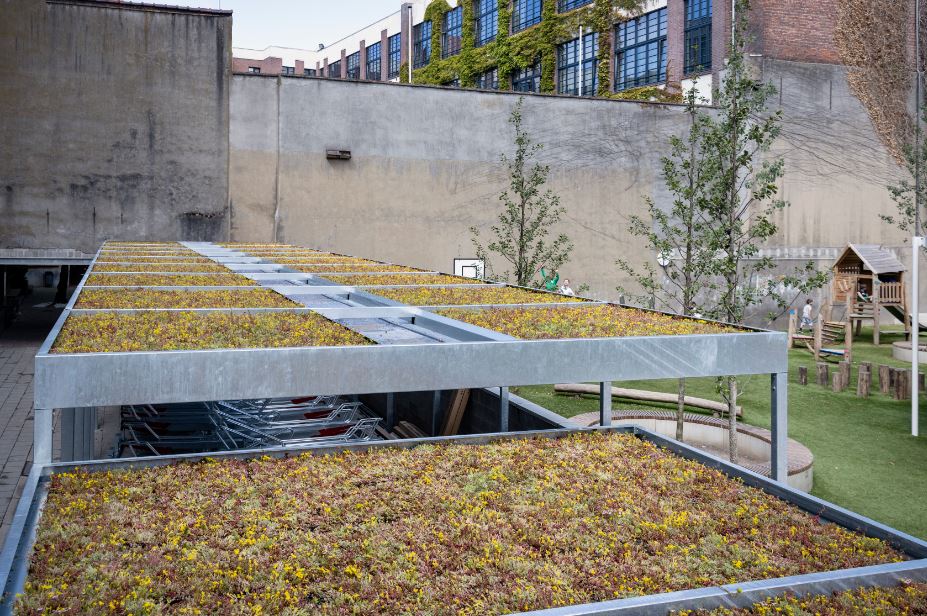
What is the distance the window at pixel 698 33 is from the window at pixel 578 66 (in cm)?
511

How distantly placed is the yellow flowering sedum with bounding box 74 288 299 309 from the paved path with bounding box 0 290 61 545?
2272 mm

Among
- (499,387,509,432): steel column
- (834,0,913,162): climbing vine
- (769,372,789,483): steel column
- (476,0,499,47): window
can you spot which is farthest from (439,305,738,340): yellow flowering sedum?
(476,0,499,47): window

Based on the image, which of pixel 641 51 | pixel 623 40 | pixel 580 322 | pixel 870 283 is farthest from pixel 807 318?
pixel 580 322

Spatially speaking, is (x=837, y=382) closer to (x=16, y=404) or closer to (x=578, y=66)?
(x=16, y=404)

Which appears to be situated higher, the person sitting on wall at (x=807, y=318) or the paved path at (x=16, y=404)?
the person sitting on wall at (x=807, y=318)

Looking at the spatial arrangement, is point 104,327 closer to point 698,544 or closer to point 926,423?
point 698,544

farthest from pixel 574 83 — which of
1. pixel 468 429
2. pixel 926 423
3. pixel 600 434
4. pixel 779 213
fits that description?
pixel 600 434

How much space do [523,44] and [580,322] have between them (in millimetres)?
36994

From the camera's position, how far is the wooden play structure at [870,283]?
79.7 ft

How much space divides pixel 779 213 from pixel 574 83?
12375 millimetres

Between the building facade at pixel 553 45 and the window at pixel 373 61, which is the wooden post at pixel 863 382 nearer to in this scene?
the building facade at pixel 553 45

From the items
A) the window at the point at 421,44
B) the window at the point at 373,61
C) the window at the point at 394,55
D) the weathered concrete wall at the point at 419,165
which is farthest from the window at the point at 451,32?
the weathered concrete wall at the point at 419,165

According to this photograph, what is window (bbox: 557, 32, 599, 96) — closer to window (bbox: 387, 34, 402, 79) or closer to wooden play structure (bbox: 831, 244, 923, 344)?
wooden play structure (bbox: 831, 244, 923, 344)

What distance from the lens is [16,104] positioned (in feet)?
75.0
